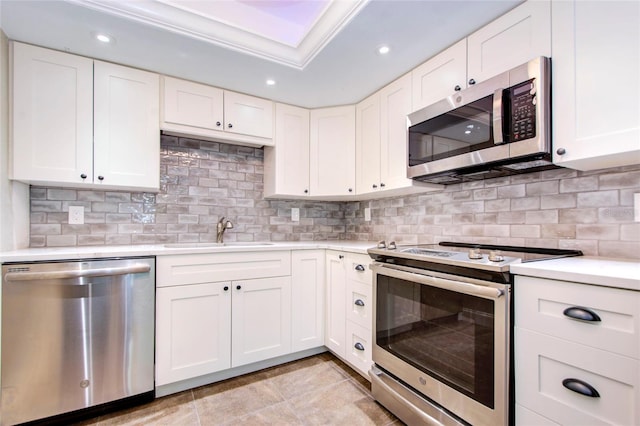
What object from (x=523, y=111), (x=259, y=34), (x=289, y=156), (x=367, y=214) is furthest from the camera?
(x=367, y=214)

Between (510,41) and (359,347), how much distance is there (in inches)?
78.6

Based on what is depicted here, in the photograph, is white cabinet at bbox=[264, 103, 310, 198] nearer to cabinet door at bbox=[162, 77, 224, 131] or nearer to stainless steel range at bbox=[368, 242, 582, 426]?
cabinet door at bbox=[162, 77, 224, 131]

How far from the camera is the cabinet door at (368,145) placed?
2.36 m

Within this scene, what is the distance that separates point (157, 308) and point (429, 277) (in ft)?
5.43

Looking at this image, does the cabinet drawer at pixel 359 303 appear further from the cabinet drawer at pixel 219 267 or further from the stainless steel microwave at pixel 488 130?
the stainless steel microwave at pixel 488 130

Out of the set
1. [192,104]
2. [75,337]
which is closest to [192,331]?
[75,337]

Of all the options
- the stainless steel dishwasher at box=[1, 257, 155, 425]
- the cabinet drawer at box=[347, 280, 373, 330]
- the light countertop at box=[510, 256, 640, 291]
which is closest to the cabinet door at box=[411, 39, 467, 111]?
the light countertop at box=[510, 256, 640, 291]

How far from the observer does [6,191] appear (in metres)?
1.72

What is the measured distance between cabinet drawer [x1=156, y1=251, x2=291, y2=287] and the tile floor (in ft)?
2.40

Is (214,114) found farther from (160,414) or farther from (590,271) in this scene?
(590,271)

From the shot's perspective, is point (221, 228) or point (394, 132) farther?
point (221, 228)

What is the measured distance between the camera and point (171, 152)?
2404 millimetres

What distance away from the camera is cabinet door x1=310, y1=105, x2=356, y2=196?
2.65m

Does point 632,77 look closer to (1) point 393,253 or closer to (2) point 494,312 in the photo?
(2) point 494,312
